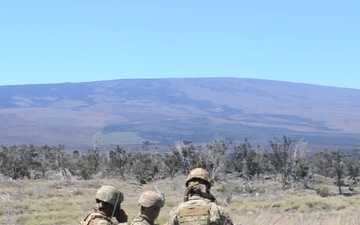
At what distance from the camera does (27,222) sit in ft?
84.6

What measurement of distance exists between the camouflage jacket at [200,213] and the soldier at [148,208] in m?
0.26

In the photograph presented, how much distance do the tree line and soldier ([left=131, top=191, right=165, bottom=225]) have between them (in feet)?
151

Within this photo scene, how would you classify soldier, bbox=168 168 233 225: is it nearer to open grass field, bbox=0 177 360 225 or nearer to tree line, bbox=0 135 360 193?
open grass field, bbox=0 177 360 225

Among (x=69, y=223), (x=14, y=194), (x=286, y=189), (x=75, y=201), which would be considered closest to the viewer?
(x=69, y=223)

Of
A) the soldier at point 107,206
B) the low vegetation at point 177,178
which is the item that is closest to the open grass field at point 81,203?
the low vegetation at point 177,178

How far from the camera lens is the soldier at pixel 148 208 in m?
5.85

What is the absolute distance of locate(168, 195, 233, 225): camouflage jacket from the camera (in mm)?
5902

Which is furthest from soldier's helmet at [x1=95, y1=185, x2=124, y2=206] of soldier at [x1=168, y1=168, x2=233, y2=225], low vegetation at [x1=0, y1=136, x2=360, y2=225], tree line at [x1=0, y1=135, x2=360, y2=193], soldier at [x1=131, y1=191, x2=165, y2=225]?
tree line at [x1=0, y1=135, x2=360, y2=193]

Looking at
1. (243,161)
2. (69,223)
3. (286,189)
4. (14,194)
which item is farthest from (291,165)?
(69,223)

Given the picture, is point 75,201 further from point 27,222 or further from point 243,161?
point 243,161

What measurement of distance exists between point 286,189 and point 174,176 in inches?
532

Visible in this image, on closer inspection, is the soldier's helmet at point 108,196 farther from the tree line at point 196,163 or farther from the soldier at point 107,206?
the tree line at point 196,163

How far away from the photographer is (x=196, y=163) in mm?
55594

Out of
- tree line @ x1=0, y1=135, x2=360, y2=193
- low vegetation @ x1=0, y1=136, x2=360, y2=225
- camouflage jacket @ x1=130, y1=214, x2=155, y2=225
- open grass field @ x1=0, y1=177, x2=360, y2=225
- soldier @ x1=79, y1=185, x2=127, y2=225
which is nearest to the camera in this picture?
camouflage jacket @ x1=130, y1=214, x2=155, y2=225
